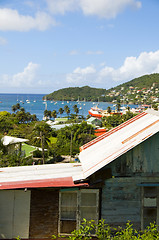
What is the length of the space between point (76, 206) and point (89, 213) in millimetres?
464

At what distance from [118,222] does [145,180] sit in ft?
5.11

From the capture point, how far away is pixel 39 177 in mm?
8844

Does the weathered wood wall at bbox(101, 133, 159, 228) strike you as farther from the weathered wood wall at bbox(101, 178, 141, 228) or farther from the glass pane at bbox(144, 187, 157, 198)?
the glass pane at bbox(144, 187, 157, 198)

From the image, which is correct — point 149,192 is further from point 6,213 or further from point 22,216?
point 6,213

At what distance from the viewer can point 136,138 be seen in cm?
828

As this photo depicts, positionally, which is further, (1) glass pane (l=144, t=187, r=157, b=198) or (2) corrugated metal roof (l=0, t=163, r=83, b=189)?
(1) glass pane (l=144, t=187, r=157, b=198)

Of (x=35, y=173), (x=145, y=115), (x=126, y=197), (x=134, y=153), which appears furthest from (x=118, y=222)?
(x=145, y=115)

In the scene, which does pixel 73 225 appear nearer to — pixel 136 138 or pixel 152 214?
pixel 152 214

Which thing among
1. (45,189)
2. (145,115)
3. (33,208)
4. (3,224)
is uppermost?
(145,115)

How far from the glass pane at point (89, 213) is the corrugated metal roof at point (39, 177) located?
3.24 ft

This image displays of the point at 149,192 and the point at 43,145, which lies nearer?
the point at 149,192

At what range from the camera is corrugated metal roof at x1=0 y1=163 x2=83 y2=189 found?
7.95m

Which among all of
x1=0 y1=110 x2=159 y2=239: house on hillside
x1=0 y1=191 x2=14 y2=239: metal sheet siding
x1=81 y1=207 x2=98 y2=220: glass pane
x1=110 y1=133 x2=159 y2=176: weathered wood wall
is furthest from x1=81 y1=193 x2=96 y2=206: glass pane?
x1=0 y1=191 x2=14 y2=239: metal sheet siding

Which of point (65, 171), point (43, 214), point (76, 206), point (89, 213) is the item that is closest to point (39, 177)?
point (65, 171)
